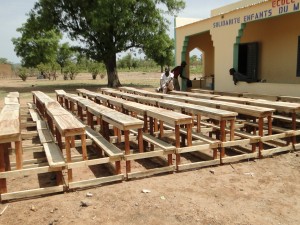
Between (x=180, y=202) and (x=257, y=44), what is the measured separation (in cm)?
1069

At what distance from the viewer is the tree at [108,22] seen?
2027cm

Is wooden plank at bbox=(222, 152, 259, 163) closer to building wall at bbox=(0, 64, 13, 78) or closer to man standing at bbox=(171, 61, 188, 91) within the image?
man standing at bbox=(171, 61, 188, 91)

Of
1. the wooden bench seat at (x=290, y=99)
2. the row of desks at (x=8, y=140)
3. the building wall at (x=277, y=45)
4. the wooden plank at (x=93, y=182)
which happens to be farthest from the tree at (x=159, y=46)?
the wooden plank at (x=93, y=182)

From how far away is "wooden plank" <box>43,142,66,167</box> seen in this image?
402 centimetres

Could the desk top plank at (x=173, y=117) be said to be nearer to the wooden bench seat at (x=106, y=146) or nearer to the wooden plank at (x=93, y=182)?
the wooden bench seat at (x=106, y=146)

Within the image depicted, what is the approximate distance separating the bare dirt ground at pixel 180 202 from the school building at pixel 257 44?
5.09 m

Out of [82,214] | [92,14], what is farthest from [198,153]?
[92,14]

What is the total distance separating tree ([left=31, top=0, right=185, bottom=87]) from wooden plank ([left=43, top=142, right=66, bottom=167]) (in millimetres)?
16167

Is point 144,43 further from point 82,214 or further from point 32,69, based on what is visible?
point 32,69

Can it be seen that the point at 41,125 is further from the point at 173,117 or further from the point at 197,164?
the point at 197,164

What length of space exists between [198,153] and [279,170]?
4.50ft

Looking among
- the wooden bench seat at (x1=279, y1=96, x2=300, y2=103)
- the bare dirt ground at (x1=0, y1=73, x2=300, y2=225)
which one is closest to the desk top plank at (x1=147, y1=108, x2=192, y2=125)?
the bare dirt ground at (x1=0, y1=73, x2=300, y2=225)

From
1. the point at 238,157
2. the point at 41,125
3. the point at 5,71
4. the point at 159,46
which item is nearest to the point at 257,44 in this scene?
the point at 238,157

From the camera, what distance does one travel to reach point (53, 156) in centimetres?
436
